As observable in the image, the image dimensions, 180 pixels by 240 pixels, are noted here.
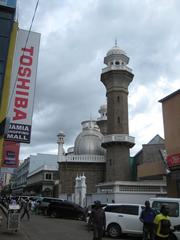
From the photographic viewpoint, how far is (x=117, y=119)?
145ft

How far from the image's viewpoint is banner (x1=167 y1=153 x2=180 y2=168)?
19.0 meters

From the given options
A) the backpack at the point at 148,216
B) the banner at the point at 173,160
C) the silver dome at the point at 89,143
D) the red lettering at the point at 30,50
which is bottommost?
the backpack at the point at 148,216

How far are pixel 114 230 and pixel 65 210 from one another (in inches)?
507

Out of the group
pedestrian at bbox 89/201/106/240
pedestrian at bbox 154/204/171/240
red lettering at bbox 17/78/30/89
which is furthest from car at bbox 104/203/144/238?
pedestrian at bbox 154/204/171/240

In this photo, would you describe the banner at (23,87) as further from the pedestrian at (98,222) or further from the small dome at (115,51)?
the small dome at (115,51)

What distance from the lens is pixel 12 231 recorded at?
15.9 m

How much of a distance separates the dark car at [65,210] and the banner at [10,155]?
359 inches

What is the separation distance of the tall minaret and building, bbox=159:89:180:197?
846 inches

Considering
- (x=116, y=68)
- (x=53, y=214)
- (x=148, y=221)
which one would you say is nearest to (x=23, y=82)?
(x=148, y=221)

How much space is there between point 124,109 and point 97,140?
10489 mm

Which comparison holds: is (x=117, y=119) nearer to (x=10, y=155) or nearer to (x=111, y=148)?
(x=111, y=148)

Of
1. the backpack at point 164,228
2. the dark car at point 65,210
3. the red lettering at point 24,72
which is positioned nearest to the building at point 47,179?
the dark car at point 65,210

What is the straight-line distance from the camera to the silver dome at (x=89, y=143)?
51.8m

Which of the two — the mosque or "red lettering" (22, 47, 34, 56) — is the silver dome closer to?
the mosque
